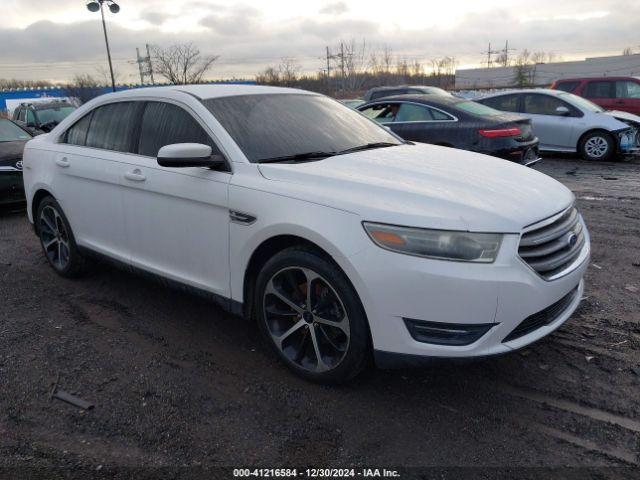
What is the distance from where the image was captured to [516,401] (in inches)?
118

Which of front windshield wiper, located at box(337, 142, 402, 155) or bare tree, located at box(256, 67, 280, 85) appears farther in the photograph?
bare tree, located at box(256, 67, 280, 85)

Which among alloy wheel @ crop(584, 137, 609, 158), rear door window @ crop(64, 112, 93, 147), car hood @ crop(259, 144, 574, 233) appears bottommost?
alloy wheel @ crop(584, 137, 609, 158)

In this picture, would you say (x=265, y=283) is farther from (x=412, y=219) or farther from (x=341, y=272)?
(x=412, y=219)

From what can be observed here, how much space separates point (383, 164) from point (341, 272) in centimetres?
90

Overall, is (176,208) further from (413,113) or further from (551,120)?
(551,120)

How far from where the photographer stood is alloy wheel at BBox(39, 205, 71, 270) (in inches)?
197

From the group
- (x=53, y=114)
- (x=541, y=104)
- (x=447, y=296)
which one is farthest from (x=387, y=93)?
(x=447, y=296)

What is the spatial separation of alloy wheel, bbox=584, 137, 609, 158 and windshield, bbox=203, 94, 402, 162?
344 inches

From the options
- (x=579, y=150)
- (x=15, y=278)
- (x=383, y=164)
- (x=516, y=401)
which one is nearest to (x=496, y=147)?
(x=579, y=150)

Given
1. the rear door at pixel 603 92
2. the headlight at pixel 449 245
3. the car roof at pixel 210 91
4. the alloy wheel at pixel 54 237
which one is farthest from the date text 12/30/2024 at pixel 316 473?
the rear door at pixel 603 92

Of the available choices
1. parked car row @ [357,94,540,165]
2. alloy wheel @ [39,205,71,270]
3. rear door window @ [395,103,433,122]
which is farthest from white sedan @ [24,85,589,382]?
Result: rear door window @ [395,103,433,122]

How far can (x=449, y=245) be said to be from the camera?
8.57 ft

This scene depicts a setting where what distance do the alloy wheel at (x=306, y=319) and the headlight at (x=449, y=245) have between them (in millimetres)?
504

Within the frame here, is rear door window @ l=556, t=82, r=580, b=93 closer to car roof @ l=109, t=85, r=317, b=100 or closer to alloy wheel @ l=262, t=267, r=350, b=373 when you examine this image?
car roof @ l=109, t=85, r=317, b=100
